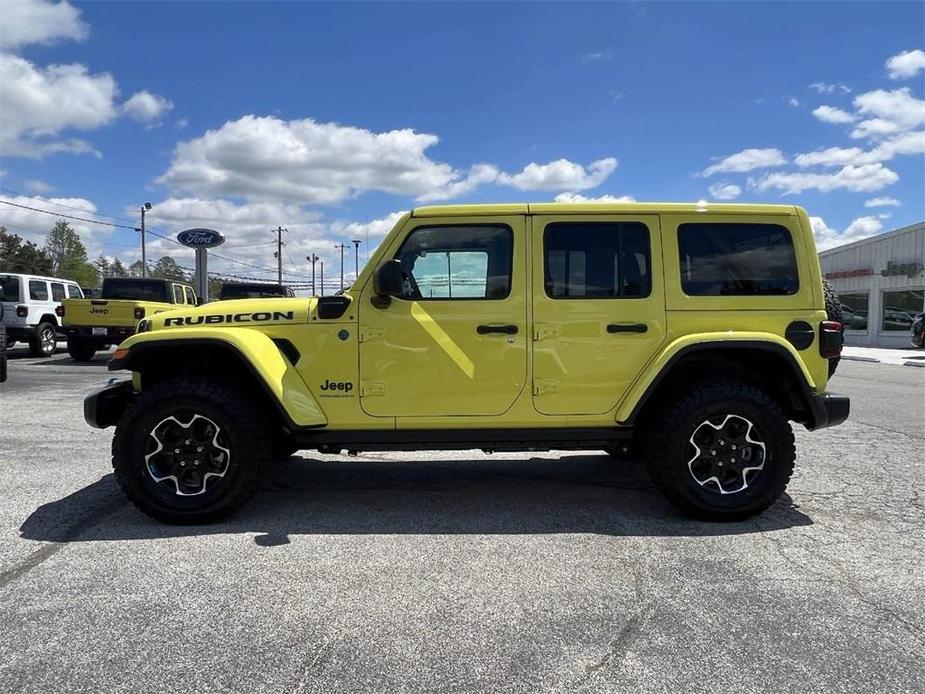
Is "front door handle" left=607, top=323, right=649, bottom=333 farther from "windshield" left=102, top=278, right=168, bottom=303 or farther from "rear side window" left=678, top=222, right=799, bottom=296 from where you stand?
"windshield" left=102, top=278, right=168, bottom=303

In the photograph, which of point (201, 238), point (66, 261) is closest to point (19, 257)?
point (66, 261)

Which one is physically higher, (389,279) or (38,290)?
(38,290)

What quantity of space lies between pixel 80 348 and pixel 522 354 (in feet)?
45.0

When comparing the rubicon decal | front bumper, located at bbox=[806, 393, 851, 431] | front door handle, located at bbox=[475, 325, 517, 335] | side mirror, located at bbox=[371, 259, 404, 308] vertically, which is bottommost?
front bumper, located at bbox=[806, 393, 851, 431]

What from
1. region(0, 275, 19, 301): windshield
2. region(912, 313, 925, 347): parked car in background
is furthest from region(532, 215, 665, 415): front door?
region(912, 313, 925, 347): parked car in background

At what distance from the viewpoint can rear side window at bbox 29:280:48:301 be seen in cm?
1501

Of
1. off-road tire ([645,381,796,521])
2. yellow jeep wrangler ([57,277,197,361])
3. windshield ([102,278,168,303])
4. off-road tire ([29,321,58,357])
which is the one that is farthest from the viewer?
off-road tire ([29,321,58,357])

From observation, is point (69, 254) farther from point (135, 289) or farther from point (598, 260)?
point (598, 260)

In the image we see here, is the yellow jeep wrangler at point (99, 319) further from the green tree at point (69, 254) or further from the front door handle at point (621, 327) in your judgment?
the green tree at point (69, 254)

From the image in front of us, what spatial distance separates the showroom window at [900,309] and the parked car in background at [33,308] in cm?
2977

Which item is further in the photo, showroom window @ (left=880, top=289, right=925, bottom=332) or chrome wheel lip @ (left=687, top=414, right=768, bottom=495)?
showroom window @ (left=880, top=289, right=925, bottom=332)

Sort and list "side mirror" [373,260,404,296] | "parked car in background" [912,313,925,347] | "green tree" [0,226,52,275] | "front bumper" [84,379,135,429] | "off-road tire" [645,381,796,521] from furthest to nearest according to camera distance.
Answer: "green tree" [0,226,52,275], "parked car in background" [912,313,925,347], "front bumper" [84,379,135,429], "off-road tire" [645,381,796,521], "side mirror" [373,260,404,296]

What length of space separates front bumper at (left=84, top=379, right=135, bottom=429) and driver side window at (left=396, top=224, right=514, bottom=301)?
2.07m

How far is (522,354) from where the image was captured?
3.93m
